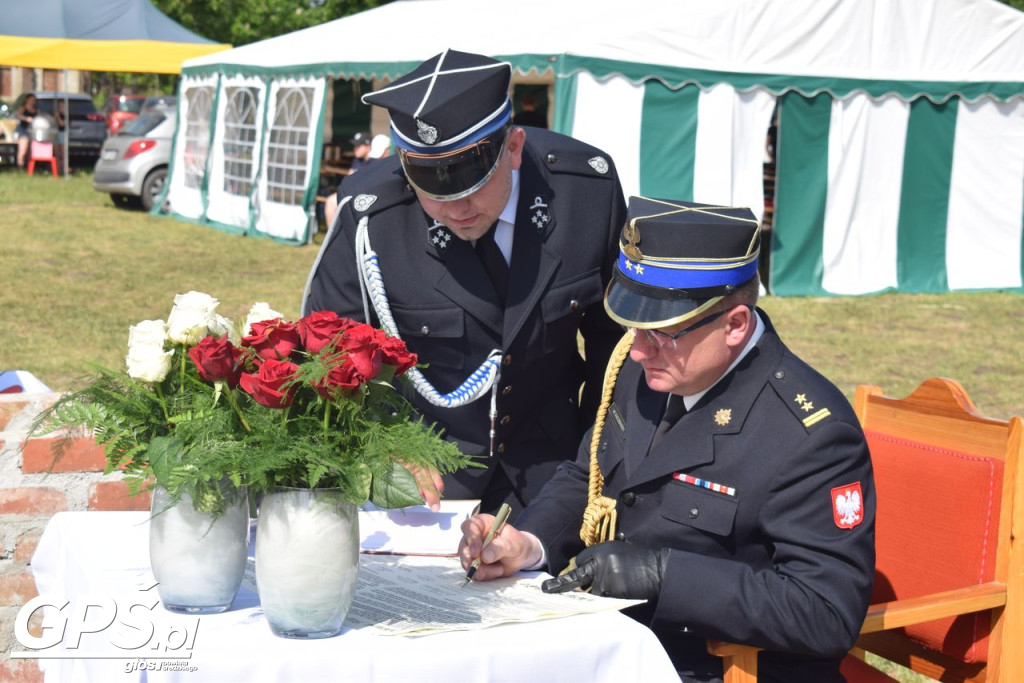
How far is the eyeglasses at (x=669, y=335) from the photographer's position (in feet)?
7.71

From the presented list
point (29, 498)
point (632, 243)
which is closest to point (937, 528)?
point (632, 243)

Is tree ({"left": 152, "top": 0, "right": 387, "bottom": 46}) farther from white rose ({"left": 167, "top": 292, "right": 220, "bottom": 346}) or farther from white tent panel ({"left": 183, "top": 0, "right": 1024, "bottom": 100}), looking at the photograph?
white rose ({"left": 167, "top": 292, "right": 220, "bottom": 346})

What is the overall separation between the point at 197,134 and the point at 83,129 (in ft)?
Result: 31.0

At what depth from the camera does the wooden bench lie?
9.01 ft

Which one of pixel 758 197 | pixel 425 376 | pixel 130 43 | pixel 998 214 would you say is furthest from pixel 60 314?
pixel 130 43

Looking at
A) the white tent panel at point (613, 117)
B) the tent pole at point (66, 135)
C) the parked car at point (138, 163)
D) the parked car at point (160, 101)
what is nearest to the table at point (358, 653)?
the white tent panel at point (613, 117)

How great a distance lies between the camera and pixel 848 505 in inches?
88.6

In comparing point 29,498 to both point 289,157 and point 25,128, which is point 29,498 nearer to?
point 289,157

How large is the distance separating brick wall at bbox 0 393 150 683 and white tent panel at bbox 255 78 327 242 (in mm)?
12543

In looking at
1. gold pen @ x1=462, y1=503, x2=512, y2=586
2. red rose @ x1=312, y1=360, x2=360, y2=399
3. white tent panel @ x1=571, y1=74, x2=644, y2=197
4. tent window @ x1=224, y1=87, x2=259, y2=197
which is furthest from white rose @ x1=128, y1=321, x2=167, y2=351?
tent window @ x1=224, y1=87, x2=259, y2=197

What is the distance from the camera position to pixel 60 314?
10.2 metres

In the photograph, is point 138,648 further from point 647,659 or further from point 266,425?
point 647,659

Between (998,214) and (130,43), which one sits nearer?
(998,214)

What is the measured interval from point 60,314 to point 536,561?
8752 mm
